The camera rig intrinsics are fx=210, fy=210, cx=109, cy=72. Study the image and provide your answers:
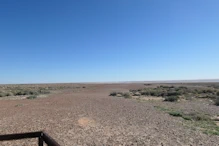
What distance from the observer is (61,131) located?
9.88m

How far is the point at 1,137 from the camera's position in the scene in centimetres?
420

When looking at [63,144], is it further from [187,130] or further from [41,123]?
[187,130]

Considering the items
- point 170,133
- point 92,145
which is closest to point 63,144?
point 92,145

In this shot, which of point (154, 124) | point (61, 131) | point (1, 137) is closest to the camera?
point (1, 137)

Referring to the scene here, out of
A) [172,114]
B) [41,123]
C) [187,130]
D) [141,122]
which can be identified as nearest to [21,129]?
[41,123]

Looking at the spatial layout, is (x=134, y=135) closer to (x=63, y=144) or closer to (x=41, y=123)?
(x=63, y=144)

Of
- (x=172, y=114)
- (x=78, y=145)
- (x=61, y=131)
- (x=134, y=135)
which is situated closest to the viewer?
(x=78, y=145)

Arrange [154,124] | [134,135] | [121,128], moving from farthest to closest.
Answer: [154,124] < [121,128] < [134,135]

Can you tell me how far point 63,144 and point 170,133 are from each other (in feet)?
15.8

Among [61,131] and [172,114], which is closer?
[61,131]

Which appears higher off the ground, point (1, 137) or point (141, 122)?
point (1, 137)

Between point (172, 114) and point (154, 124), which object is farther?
point (172, 114)

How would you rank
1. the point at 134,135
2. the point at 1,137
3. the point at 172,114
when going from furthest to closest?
the point at 172,114, the point at 134,135, the point at 1,137

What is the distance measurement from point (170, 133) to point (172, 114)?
227 inches
